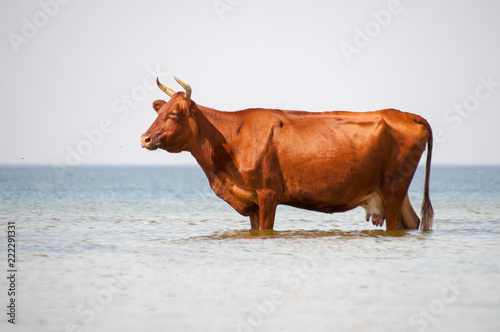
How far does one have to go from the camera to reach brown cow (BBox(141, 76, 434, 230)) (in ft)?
37.8

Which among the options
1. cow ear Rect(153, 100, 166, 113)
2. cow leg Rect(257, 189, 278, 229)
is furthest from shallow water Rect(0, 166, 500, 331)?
cow ear Rect(153, 100, 166, 113)

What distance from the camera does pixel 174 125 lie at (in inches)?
454

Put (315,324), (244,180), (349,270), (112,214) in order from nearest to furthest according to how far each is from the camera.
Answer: (315,324)
(349,270)
(244,180)
(112,214)

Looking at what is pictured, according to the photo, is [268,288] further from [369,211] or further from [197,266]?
[369,211]

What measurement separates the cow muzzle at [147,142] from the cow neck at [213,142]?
0.76 meters

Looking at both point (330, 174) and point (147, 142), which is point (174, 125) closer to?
point (147, 142)

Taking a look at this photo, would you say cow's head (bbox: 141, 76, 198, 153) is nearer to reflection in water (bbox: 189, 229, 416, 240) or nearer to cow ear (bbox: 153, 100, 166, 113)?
cow ear (bbox: 153, 100, 166, 113)

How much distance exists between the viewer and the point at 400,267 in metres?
8.66

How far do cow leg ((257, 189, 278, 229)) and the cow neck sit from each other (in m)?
0.79

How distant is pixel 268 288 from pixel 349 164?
14.9ft

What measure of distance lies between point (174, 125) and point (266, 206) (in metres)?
2.01

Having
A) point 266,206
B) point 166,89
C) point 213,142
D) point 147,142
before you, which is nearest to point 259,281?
point 266,206

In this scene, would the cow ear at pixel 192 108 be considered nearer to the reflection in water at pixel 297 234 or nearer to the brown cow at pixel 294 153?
the brown cow at pixel 294 153

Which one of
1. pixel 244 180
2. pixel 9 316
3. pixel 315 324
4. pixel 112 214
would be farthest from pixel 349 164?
pixel 112 214
